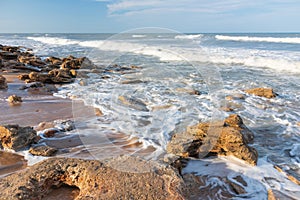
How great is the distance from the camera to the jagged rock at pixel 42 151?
2.77 meters

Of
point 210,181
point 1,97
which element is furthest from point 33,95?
point 210,181

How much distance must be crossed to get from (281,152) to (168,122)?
6.27 ft

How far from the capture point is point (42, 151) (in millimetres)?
2789

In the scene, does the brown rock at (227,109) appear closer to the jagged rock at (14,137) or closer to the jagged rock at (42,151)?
the jagged rock at (42,151)

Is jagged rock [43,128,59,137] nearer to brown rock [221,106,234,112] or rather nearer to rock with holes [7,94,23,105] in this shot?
rock with holes [7,94,23,105]

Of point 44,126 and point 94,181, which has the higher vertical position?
point 94,181

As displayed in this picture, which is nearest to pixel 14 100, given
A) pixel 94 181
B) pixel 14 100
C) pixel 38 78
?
pixel 14 100

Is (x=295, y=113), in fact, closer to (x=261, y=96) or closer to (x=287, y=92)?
(x=261, y=96)

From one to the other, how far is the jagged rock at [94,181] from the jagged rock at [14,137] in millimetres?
937

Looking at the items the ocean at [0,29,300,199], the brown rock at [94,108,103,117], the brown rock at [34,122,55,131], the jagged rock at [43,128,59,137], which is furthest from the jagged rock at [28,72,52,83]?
the jagged rock at [43,128,59,137]

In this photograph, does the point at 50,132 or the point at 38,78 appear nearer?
the point at 50,132

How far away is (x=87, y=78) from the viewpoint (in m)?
8.62

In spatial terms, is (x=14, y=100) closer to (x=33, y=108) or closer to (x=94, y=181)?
(x=33, y=108)

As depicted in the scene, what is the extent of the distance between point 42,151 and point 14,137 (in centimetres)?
44
